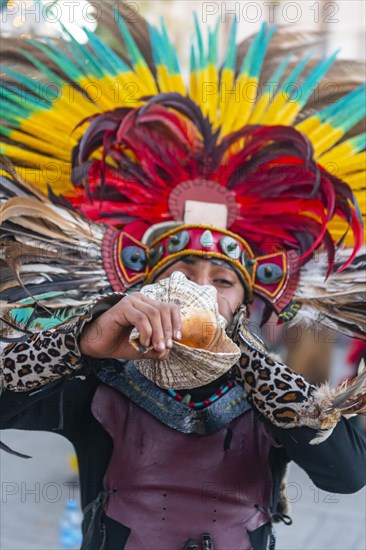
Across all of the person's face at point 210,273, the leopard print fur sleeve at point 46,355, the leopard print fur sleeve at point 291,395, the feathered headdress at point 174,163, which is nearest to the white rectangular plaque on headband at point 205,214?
the feathered headdress at point 174,163

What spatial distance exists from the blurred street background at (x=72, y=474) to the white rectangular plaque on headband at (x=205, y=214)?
0.55 meters

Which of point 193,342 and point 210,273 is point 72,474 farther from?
point 193,342

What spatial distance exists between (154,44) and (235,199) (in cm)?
53

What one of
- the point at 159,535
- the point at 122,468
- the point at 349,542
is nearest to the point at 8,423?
the point at 122,468

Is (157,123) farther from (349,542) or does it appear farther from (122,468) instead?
(349,542)

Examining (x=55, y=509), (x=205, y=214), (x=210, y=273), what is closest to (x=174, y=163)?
(x=205, y=214)

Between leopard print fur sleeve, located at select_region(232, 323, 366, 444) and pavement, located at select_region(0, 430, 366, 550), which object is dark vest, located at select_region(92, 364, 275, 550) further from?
pavement, located at select_region(0, 430, 366, 550)

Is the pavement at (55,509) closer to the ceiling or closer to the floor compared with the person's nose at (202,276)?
closer to the floor

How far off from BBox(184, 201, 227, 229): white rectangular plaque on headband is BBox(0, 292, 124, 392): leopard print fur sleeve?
0.63 meters

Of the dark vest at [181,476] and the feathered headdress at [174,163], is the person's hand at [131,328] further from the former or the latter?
the feathered headdress at [174,163]

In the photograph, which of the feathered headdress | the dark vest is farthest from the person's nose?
the dark vest

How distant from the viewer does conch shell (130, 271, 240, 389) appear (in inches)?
60.4

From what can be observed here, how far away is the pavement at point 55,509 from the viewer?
394 centimetres

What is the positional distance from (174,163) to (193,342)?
2.98 ft
